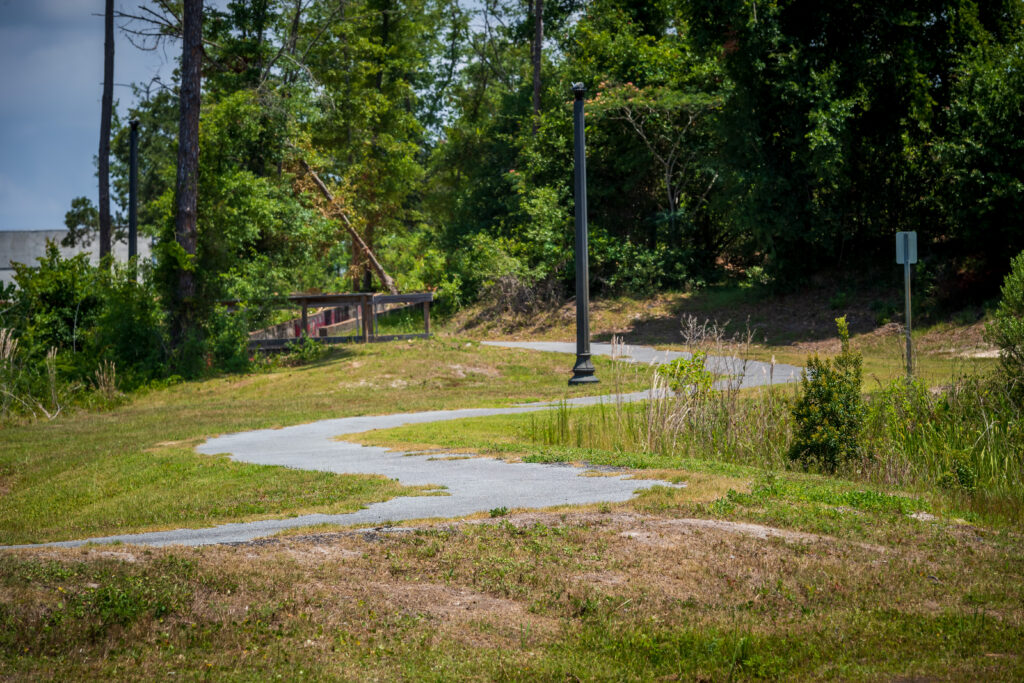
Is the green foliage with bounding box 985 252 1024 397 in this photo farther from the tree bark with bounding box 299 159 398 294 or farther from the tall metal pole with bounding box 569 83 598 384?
the tree bark with bounding box 299 159 398 294

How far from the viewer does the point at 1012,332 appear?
12.1 m

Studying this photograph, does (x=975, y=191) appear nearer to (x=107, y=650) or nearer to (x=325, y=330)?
(x=325, y=330)

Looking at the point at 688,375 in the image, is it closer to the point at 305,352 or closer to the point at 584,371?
the point at 584,371

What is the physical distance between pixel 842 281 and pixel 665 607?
1022 inches

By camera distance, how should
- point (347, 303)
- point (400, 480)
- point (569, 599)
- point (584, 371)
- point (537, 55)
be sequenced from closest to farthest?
point (569, 599)
point (400, 480)
point (584, 371)
point (347, 303)
point (537, 55)

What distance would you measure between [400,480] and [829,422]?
4804mm

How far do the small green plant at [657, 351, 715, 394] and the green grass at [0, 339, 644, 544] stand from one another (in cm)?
427

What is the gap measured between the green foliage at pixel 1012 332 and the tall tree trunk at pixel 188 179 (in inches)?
734

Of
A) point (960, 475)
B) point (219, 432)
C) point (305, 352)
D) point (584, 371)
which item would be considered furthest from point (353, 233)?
point (960, 475)

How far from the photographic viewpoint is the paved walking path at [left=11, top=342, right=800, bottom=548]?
7504 millimetres

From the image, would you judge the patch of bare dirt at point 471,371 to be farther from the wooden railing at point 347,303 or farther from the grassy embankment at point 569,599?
the grassy embankment at point 569,599

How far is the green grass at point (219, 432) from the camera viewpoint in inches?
346

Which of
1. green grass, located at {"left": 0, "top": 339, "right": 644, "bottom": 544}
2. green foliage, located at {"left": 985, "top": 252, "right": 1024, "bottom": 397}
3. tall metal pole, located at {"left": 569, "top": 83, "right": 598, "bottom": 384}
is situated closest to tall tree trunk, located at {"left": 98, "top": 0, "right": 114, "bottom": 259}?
green grass, located at {"left": 0, "top": 339, "right": 644, "bottom": 544}

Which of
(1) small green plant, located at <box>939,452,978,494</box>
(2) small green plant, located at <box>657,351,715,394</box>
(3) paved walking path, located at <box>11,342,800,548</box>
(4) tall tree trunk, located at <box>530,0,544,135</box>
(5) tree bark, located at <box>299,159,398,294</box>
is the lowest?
(1) small green plant, located at <box>939,452,978,494</box>
